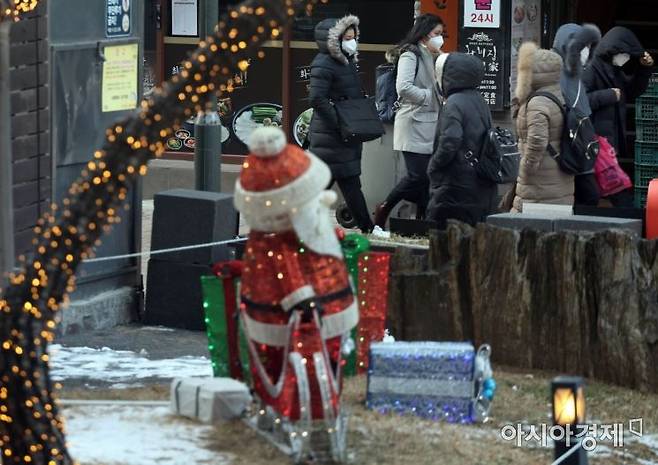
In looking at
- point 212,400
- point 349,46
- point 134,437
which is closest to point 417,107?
point 349,46

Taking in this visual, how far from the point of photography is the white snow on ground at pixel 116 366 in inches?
348

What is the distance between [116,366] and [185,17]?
817 centimetres

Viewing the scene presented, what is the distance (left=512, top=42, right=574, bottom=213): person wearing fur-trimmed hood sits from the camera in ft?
37.8

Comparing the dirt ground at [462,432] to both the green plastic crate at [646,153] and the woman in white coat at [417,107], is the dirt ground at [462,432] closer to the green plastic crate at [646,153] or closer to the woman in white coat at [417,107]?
the woman in white coat at [417,107]

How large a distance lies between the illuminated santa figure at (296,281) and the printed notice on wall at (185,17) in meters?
10.1

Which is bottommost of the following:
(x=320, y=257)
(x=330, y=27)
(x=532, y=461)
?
(x=532, y=461)

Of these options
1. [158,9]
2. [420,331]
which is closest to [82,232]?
[420,331]

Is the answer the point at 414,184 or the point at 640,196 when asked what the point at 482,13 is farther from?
the point at 414,184

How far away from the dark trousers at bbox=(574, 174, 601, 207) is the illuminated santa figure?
5748mm

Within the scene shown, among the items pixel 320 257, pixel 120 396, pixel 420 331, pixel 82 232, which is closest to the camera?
pixel 82 232

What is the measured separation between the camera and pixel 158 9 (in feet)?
55.3

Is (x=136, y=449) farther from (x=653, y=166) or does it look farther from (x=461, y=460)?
(x=653, y=166)

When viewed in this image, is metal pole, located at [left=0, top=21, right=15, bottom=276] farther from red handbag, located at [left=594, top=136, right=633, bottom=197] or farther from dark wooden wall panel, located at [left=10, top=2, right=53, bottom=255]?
red handbag, located at [left=594, top=136, right=633, bottom=197]

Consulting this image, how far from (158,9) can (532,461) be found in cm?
1031
